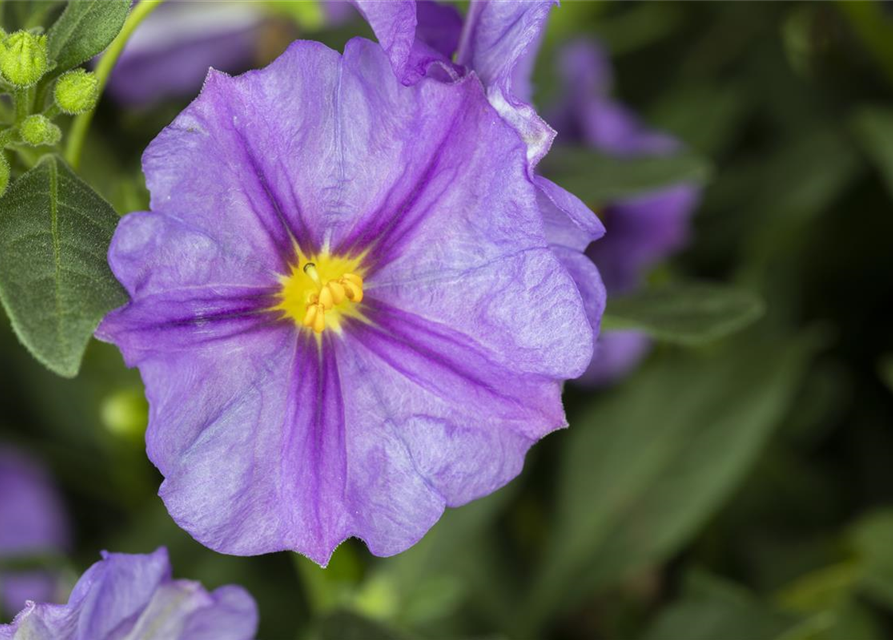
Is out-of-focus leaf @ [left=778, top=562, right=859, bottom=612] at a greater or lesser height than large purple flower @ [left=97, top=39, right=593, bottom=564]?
lesser

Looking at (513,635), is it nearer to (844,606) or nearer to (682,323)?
(844,606)

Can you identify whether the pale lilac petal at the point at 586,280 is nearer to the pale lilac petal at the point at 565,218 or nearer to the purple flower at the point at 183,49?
the pale lilac petal at the point at 565,218

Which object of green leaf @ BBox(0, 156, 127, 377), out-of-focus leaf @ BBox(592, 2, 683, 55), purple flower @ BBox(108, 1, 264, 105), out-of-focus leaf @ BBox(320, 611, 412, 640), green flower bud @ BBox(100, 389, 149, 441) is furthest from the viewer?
out-of-focus leaf @ BBox(592, 2, 683, 55)

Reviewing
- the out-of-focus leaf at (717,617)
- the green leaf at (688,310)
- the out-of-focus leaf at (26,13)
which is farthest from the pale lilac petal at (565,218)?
the out-of-focus leaf at (717,617)

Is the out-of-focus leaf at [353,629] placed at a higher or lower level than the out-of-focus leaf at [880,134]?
lower

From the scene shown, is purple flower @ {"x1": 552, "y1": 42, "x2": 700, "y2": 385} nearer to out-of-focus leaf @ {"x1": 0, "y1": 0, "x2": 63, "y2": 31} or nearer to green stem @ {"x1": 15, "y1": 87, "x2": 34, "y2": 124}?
out-of-focus leaf @ {"x1": 0, "y1": 0, "x2": 63, "y2": 31}

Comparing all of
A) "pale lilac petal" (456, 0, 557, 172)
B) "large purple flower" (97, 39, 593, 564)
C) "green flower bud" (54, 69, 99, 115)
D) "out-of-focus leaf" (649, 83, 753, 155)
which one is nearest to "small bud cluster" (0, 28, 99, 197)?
"green flower bud" (54, 69, 99, 115)
